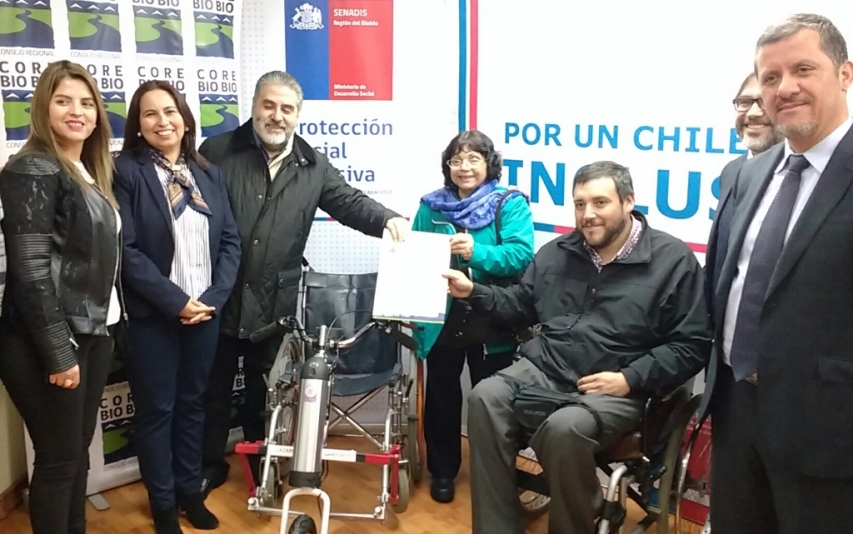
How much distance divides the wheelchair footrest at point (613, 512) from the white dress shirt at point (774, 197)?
647mm

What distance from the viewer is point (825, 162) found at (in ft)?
5.32

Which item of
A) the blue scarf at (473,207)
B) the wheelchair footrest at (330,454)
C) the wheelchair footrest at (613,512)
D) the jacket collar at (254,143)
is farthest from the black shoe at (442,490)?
the jacket collar at (254,143)

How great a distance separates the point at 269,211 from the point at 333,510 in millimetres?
1284

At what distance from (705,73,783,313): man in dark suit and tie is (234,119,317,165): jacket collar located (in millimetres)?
1632

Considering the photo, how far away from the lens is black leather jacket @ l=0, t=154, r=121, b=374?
6.66ft

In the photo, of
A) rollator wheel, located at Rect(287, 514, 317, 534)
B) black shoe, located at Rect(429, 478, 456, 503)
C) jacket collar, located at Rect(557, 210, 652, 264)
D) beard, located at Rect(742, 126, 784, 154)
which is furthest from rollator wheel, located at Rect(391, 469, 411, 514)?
beard, located at Rect(742, 126, 784, 154)

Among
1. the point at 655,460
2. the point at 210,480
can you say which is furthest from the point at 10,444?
the point at 655,460

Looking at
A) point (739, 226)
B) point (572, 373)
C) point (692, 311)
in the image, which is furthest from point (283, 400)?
point (739, 226)

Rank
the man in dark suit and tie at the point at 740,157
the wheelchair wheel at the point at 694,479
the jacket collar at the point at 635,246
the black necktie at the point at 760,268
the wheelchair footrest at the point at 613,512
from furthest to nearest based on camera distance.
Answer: the jacket collar at the point at 635,246 < the wheelchair wheel at the point at 694,479 < the wheelchair footrest at the point at 613,512 < the man in dark suit and tie at the point at 740,157 < the black necktie at the point at 760,268

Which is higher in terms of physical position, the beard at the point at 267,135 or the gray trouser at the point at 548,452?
the beard at the point at 267,135

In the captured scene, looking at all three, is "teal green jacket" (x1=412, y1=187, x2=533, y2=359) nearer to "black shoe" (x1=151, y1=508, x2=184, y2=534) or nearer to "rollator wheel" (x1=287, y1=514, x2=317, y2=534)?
"rollator wheel" (x1=287, y1=514, x2=317, y2=534)

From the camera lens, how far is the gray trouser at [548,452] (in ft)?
7.34

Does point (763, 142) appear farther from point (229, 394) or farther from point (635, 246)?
point (229, 394)

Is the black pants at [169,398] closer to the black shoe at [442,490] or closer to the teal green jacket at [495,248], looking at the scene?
the teal green jacket at [495,248]
